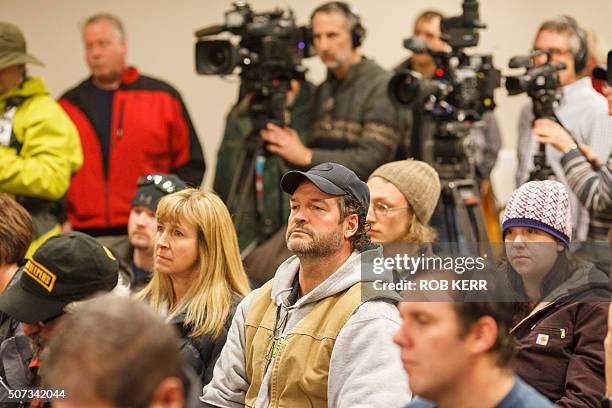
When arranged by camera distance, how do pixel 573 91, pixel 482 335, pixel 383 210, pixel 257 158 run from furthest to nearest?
1. pixel 257 158
2. pixel 573 91
3. pixel 383 210
4. pixel 482 335

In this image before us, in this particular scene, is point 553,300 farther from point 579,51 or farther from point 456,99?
point 579,51

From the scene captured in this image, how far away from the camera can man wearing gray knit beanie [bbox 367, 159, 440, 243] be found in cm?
380

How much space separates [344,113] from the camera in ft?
16.0

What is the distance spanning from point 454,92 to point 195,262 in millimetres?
1568

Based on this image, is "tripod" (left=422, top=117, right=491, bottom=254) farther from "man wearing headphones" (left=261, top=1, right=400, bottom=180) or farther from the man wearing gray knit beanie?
the man wearing gray knit beanie

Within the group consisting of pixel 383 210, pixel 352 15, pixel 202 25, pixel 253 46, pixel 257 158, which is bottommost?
pixel 257 158

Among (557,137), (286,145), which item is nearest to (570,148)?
(557,137)

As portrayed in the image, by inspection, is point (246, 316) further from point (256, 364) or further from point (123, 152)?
point (123, 152)

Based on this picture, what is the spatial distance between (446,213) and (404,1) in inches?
112

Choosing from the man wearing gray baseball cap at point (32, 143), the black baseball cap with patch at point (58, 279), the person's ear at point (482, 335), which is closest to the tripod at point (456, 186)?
the man wearing gray baseball cap at point (32, 143)

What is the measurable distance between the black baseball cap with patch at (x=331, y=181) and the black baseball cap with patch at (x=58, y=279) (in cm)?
52

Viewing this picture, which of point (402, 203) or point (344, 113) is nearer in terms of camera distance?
point (402, 203)

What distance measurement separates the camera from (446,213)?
4434 millimetres

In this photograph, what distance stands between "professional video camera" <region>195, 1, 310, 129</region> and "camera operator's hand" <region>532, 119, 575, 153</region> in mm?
1116
